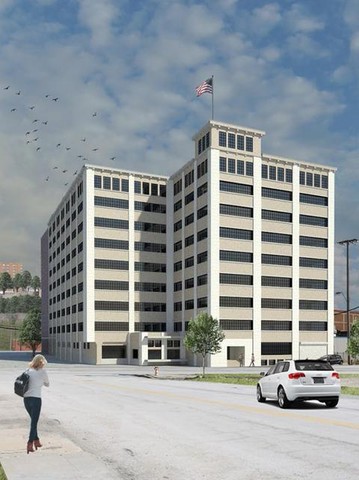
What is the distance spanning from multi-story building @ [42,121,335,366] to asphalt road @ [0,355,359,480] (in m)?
57.2

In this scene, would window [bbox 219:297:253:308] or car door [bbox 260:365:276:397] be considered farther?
window [bbox 219:297:253:308]

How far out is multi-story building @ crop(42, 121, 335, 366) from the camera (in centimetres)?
7744

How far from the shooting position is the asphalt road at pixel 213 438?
30.0 feet

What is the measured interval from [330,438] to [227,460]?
3.10 meters

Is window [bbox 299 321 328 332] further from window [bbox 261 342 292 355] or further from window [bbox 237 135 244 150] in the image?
window [bbox 237 135 244 150]

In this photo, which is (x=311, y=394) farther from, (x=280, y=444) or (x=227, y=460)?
(x=227, y=460)

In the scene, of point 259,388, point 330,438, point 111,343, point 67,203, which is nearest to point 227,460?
point 330,438

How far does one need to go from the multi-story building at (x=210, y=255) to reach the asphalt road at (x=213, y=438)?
2250 inches

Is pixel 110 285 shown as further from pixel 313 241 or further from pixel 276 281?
pixel 313 241

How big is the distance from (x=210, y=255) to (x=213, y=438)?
63.8 meters

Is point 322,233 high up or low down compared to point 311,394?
up

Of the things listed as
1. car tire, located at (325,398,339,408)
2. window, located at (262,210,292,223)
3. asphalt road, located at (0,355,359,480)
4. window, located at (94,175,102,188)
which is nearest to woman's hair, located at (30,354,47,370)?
asphalt road, located at (0,355,359,480)

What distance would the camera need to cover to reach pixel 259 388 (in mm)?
21562

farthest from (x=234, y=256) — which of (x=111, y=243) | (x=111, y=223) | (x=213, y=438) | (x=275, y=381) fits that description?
(x=213, y=438)
